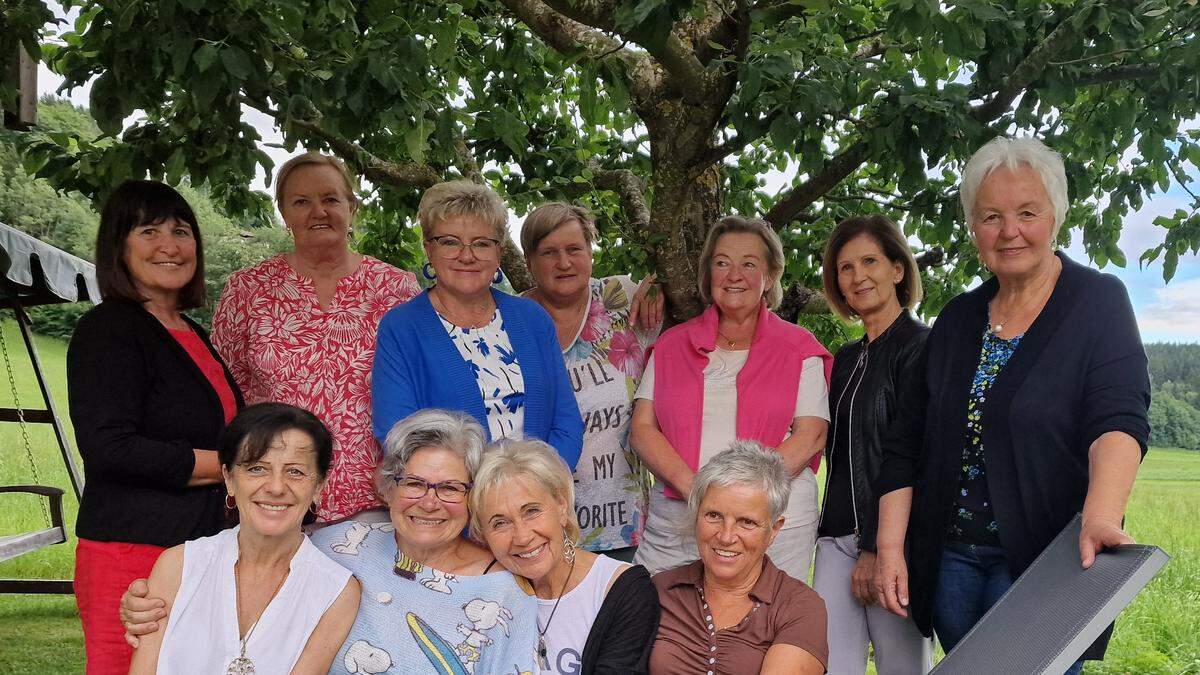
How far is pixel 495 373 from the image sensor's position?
3.28 m

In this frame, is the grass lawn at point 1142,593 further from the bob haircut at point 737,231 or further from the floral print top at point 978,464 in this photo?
the floral print top at point 978,464

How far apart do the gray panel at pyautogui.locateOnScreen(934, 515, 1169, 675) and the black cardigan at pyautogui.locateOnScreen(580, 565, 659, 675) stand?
0.77m

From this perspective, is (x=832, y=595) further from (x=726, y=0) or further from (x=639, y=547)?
(x=726, y=0)

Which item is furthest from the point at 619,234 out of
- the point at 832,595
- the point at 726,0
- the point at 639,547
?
the point at 832,595

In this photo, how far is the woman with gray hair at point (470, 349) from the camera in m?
3.21

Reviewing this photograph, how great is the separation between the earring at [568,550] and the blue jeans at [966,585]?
3.39 ft

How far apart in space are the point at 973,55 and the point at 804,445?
1412 mm

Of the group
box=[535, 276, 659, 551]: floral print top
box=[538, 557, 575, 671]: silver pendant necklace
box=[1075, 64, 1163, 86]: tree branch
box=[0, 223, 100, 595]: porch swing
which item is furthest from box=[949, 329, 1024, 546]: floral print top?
box=[0, 223, 100, 595]: porch swing

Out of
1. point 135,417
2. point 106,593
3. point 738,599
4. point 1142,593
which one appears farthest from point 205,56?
point 1142,593

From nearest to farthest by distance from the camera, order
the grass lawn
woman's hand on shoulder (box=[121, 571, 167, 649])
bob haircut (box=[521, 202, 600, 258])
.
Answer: woman's hand on shoulder (box=[121, 571, 167, 649]) < bob haircut (box=[521, 202, 600, 258]) < the grass lawn

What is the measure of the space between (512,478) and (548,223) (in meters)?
1.37

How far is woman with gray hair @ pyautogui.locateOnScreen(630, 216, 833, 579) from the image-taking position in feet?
11.2

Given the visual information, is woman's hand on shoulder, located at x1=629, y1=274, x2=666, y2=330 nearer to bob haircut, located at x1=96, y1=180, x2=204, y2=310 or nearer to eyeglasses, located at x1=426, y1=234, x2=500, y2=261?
eyeglasses, located at x1=426, y1=234, x2=500, y2=261

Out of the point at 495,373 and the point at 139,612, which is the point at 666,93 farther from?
the point at 139,612
